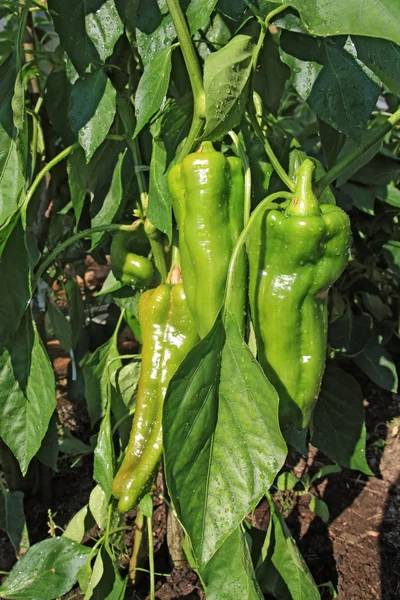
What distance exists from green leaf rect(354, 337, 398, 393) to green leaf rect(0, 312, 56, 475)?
1.24 m

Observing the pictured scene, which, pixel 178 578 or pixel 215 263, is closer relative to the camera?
pixel 215 263

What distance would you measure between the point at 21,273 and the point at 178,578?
3.21 feet

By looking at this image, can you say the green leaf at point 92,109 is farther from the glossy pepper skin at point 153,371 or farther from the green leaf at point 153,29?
the glossy pepper skin at point 153,371

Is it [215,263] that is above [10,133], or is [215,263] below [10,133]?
below

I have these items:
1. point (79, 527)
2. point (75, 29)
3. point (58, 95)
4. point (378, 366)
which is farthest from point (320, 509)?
point (75, 29)

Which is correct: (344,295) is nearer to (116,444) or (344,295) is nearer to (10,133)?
(116,444)

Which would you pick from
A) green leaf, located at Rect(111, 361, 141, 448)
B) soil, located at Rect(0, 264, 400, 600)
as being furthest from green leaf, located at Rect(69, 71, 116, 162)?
soil, located at Rect(0, 264, 400, 600)

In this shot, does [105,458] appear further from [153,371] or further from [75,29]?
[75,29]

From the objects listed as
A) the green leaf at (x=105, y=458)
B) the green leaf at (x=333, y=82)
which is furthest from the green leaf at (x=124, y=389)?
the green leaf at (x=333, y=82)

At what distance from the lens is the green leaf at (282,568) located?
1241 mm

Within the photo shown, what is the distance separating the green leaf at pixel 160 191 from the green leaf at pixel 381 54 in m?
0.35

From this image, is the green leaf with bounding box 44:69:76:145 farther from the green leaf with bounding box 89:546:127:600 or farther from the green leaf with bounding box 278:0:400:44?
the green leaf with bounding box 89:546:127:600

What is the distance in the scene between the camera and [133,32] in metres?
1.03

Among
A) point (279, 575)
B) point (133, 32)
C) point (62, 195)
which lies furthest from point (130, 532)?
point (133, 32)
